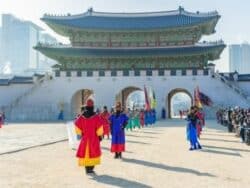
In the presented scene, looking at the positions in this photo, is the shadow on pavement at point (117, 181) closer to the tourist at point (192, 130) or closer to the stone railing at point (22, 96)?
the tourist at point (192, 130)

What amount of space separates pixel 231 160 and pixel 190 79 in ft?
89.8

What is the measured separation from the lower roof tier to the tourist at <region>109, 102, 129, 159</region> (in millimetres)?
26386

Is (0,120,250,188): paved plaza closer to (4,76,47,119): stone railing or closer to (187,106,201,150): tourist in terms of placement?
(187,106,201,150): tourist

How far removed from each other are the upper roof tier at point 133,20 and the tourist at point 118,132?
92.9 feet

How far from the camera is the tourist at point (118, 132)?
41.5ft

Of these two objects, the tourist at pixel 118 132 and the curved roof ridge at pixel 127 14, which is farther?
the curved roof ridge at pixel 127 14

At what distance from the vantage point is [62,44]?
42125 mm

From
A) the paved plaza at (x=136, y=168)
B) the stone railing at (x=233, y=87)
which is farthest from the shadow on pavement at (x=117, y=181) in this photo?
the stone railing at (x=233, y=87)

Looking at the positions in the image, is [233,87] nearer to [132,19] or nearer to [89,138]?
[132,19]

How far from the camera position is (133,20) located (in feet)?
144

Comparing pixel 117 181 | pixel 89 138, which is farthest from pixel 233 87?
pixel 117 181

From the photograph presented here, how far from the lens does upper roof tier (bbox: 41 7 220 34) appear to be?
1606 inches

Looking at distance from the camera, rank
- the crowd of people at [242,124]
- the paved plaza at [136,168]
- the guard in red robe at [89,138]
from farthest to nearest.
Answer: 1. the crowd of people at [242,124]
2. the guard in red robe at [89,138]
3. the paved plaza at [136,168]

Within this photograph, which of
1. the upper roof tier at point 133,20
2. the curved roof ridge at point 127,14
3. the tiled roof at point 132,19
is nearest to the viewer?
the upper roof tier at point 133,20
